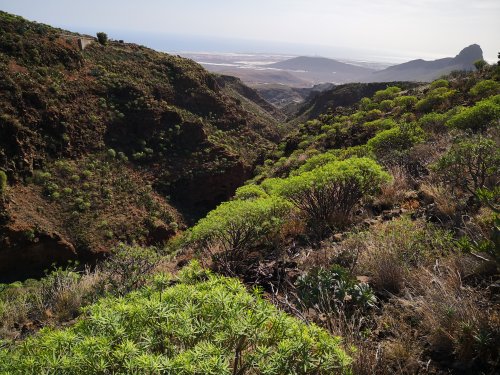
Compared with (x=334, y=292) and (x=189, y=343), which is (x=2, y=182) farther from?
(x=189, y=343)

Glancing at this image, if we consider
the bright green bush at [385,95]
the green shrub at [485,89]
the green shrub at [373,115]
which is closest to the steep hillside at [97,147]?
the green shrub at [373,115]

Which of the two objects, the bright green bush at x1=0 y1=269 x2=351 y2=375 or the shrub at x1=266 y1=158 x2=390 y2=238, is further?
the shrub at x1=266 y1=158 x2=390 y2=238

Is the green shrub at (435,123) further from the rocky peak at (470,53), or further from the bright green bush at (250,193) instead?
the rocky peak at (470,53)

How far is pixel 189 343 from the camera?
186cm

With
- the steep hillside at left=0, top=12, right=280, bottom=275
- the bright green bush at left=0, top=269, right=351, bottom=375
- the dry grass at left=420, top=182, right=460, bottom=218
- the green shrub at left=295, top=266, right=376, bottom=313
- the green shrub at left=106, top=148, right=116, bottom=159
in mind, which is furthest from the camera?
the green shrub at left=106, top=148, right=116, bottom=159

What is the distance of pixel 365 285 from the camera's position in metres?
3.25

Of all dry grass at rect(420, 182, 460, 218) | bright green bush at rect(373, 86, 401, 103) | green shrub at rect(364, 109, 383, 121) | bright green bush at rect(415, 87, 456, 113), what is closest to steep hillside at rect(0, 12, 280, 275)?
green shrub at rect(364, 109, 383, 121)

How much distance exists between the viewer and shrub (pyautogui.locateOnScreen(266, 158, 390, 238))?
18.9 ft

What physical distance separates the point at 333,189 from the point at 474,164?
196 centimetres

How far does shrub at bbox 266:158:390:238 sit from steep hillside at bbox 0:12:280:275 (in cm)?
1527

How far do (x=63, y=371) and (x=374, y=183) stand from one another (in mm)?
5372

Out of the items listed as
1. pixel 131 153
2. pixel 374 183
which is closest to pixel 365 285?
pixel 374 183

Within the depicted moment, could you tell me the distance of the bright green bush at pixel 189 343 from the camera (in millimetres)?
1664

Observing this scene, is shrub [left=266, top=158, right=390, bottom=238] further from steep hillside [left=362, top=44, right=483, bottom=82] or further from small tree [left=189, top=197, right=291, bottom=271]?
steep hillside [left=362, top=44, right=483, bottom=82]
